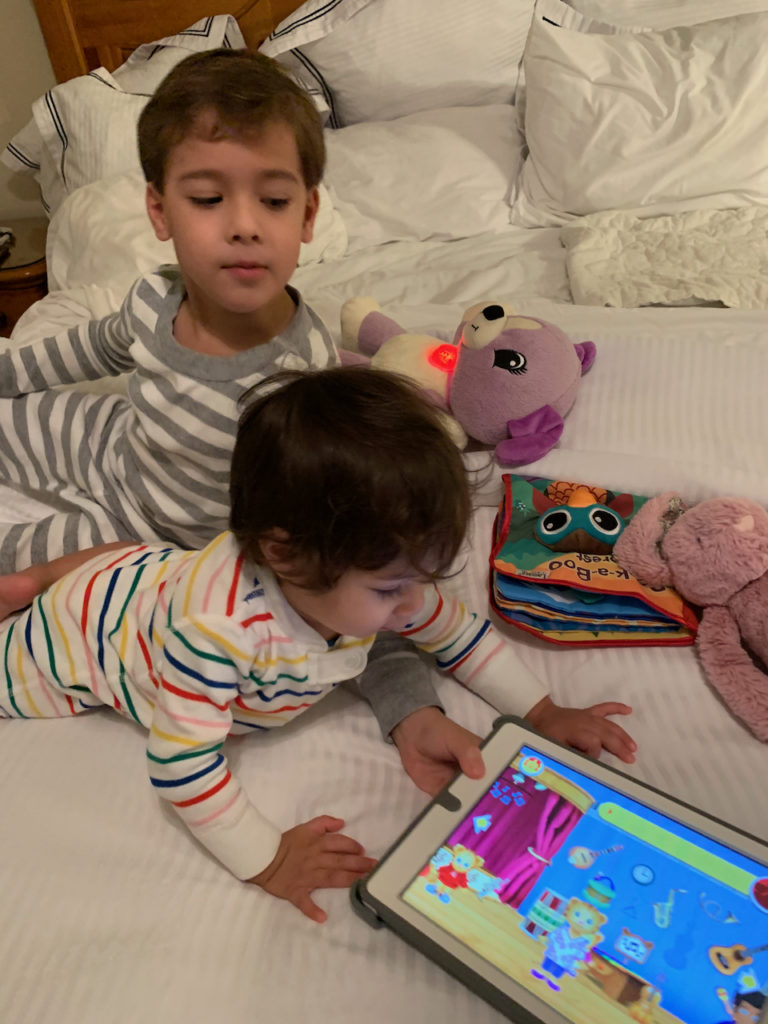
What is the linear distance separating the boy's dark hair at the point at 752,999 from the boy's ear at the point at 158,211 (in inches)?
36.1

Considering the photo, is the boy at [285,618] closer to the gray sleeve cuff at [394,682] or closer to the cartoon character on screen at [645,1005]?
the gray sleeve cuff at [394,682]

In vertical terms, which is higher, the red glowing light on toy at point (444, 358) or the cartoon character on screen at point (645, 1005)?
the red glowing light on toy at point (444, 358)

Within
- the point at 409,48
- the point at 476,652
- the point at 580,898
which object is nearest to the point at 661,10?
the point at 409,48

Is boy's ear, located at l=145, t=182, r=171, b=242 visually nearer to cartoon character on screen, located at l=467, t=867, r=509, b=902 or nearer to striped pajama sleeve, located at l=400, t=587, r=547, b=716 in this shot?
striped pajama sleeve, located at l=400, t=587, r=547, b=716

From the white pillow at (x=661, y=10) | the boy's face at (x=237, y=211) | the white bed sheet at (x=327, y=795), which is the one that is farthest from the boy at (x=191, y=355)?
the white pillow at (x=661, y=10)

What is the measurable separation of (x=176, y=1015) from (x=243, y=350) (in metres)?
0.70

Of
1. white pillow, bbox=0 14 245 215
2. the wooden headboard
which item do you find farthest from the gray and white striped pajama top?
the wooden headboard

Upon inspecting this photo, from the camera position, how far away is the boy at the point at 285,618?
0.58 meters

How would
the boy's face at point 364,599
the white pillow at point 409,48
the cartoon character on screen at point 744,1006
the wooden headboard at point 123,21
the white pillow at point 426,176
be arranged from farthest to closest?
the wooden headboard at point 123,21 → the white pillow at point 409,48 → the white pillow at point 426,176 → the boy's face at point 364,599 → the cartoon character on screen at point 744,1006

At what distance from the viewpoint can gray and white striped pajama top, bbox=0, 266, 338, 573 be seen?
0.91 metres

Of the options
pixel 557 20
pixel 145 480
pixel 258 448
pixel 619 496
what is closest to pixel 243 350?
pixel 145 480

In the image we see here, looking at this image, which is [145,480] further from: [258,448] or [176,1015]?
[176,1015]

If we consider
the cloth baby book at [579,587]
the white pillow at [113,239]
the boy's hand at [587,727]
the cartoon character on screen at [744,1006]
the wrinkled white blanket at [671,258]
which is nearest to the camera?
the cartoon character on screen at [744,1006]

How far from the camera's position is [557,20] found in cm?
174
